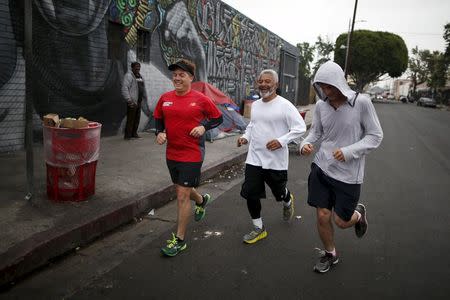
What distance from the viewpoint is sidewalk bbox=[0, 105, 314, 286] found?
3.46 metres

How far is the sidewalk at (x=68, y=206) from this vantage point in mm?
3464

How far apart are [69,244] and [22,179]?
2103 millimetres

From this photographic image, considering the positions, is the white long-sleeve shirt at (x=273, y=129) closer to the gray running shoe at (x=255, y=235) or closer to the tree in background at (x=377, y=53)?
the gray running shoe at (x=255, y=235)

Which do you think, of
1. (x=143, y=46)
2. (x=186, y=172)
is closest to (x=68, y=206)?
(x=186, y=172)

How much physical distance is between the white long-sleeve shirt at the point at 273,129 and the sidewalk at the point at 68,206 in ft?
5.55

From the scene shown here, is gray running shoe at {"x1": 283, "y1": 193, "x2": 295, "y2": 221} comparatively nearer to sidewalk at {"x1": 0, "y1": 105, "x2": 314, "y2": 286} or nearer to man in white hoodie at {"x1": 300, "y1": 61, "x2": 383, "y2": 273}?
man in white hoodie at {"x1": 300, "y1": 61, "x2": 383, "y2": 273}

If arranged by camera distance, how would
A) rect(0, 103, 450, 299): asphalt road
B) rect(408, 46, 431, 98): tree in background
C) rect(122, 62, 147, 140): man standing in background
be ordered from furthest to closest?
rect(408, 46, 431, 98): tree in background < rect(122, 62, 147, 140): man standing in background < rect(0, 103, 450, 299): asphalt road

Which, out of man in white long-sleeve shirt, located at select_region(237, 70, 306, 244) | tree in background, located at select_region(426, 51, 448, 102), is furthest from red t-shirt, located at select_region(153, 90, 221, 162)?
tree in background, located at select_region(426, 51, 448, 102)

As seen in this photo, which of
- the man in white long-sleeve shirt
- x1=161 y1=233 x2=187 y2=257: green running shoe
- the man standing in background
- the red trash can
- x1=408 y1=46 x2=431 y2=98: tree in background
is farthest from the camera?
x1=408 y1=46 x2=431 y2=98: tree in background

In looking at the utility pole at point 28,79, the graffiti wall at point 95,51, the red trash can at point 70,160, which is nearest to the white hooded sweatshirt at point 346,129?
the red trash can at point 70,160

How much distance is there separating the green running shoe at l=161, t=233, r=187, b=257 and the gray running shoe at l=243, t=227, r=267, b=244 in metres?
0.69

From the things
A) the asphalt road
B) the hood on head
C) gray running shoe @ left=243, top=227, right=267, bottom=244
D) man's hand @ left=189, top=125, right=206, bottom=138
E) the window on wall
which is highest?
the window on wall

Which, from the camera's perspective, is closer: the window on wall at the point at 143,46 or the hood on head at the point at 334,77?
the hood on head at the point at 334,77

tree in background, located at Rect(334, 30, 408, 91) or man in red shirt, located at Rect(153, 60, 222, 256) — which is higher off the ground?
tree in background, located at Rect(334, 30, 408, 91)
